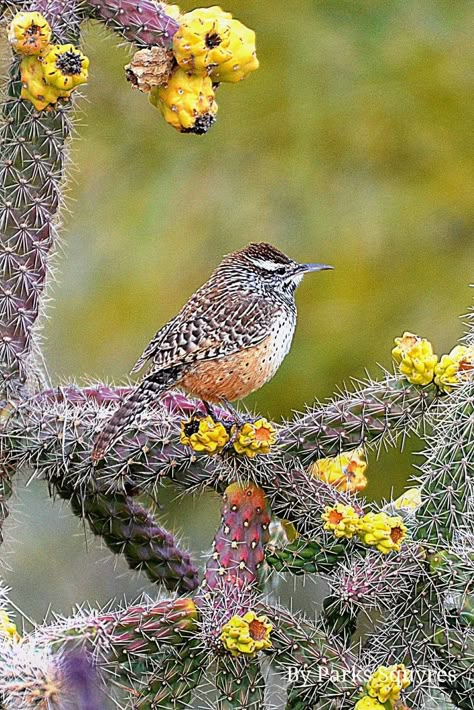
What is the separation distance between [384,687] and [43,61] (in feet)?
4.24

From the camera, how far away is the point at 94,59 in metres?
4.66

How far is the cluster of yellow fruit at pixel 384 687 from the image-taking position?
7.08 ft

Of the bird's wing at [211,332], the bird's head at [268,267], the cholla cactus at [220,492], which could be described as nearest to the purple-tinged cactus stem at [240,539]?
the cholla cactus at [220,492]

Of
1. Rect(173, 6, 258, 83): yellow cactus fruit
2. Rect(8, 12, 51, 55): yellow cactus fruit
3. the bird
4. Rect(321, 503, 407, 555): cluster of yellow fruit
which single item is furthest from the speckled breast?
Rect(8, 12, 51, 55): yellow cactus fruit

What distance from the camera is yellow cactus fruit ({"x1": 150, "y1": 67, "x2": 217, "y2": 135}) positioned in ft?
8.03

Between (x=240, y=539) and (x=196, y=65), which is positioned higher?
(x=196, y=65)

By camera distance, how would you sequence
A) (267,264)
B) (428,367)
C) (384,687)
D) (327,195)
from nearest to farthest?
(384,687), (428,367), (267,264), (327,195)

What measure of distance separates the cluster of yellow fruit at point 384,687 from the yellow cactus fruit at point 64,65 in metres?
1.20

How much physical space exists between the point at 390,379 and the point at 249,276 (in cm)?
59

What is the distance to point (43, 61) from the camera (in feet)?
8.06

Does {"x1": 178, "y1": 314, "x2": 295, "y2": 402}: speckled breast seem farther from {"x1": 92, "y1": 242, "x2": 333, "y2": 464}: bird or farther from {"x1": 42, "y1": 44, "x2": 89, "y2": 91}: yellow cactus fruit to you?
{"x1": 42, "y1": 44, "x2": 89, "y2": 91}: yellow cactus fruit

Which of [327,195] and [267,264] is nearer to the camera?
[267,264]

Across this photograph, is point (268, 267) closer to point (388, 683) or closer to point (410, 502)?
point (410, 502)

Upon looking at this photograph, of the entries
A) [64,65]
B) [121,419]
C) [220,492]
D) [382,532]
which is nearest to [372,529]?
[382,532]
